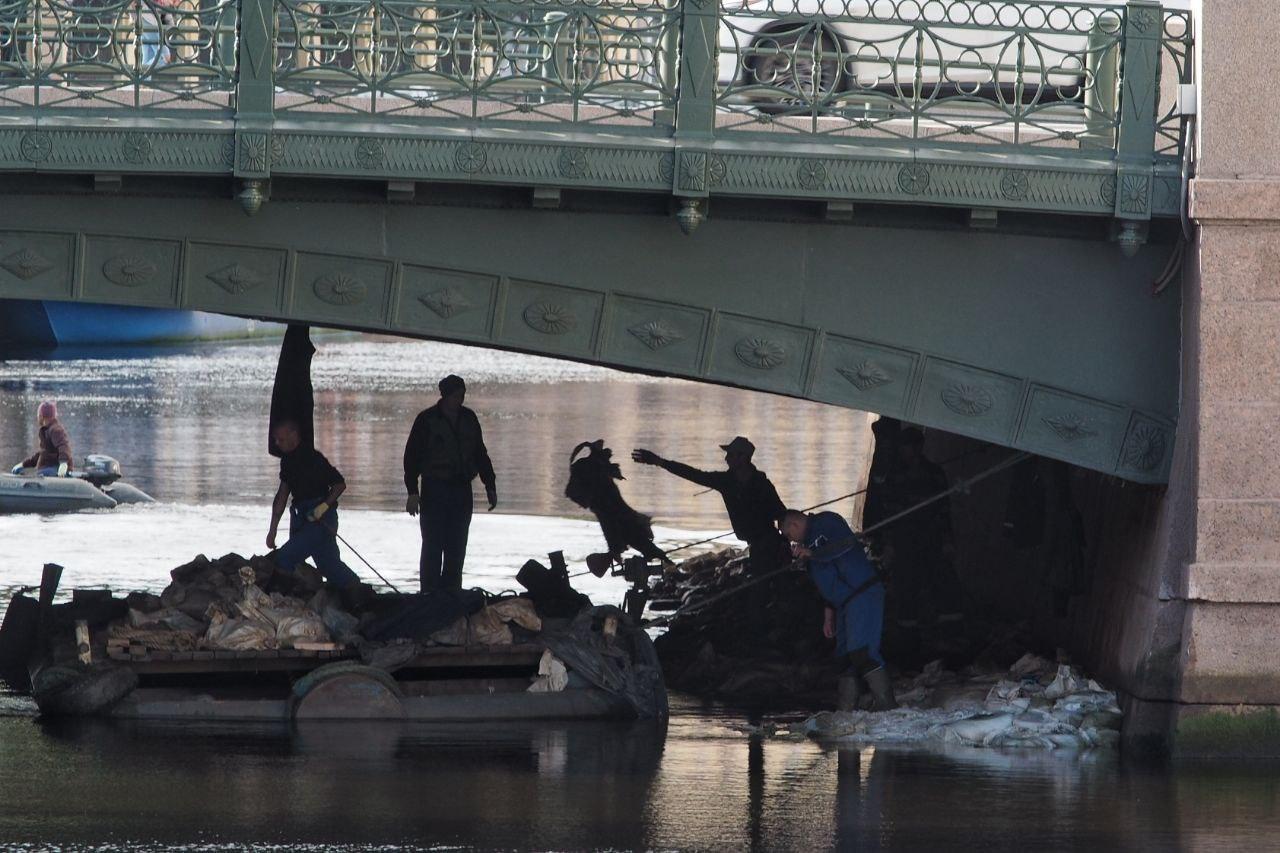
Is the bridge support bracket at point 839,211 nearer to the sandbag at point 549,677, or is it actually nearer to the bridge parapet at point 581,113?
the bridge parapet at point 581,113

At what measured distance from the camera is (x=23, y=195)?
39.5 ft

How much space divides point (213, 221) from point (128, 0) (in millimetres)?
1361

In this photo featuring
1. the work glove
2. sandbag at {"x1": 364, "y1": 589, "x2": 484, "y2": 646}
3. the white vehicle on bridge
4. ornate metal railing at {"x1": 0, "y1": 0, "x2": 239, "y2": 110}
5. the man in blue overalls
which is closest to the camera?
ornate metal railing at {"x1": 0, "y1": 0, "x2": 239, "y2": 110}

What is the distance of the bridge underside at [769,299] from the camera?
1233 cm

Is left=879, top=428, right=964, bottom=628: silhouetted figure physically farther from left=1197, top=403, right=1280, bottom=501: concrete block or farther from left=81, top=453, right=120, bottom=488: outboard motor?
left=81, top=453, right=120, bottom=488: outboard motor

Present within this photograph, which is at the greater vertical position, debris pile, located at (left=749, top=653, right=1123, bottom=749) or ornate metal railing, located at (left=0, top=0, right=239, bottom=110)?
ornate metal railing, located at (left=0, top=0, right=239, bottom=110)

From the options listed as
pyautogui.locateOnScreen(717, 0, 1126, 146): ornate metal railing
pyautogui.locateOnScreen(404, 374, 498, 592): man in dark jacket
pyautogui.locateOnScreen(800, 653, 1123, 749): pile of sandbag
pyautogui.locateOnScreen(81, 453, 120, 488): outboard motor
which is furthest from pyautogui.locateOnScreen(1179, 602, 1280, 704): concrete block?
pyautogui.locateOnScreen(81, 453, 120, 488): outboard motor

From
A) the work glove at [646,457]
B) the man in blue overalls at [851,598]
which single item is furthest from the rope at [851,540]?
the work glove at [646,457]

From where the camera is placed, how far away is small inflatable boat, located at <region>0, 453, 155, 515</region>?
2288 cm

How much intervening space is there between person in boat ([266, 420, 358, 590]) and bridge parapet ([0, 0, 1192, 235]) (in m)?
3.07

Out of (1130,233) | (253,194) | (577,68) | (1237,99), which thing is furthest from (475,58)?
(1237,99)

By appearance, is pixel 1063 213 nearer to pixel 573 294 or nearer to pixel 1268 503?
pixel 1268 503

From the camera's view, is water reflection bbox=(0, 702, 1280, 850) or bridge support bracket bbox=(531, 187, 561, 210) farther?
bridge support bracket bbox=(531, 187, 561, 210)

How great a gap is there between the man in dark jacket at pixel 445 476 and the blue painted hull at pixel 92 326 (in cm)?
3618
